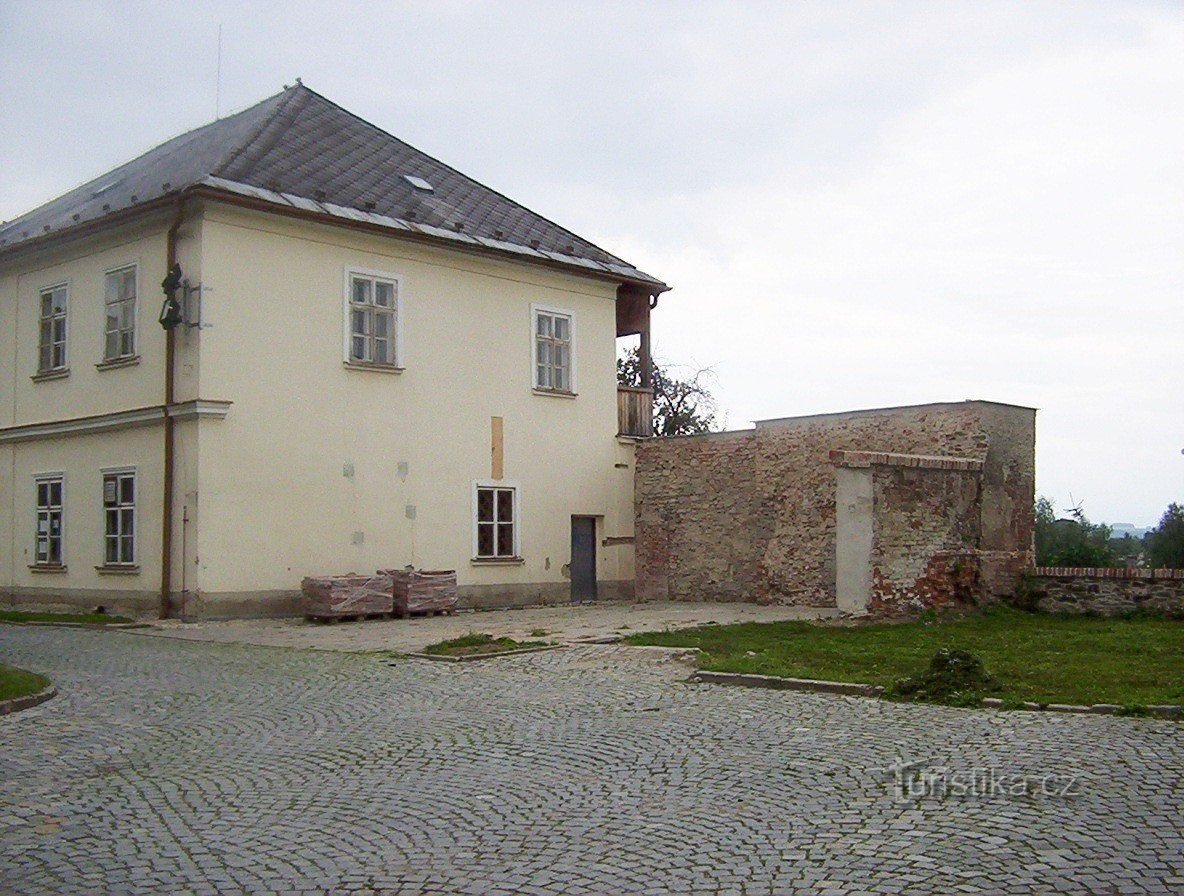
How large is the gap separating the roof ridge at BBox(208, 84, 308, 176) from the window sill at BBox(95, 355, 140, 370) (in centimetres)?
345

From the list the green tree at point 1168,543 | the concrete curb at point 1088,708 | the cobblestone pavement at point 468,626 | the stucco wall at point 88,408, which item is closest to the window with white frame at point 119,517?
the stucco wall at point 88,408

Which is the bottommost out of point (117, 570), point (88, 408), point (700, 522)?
point (117, 570)

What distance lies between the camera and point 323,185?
22578 millimetres

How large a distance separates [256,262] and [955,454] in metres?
11.7

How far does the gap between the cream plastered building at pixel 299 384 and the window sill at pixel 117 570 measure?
0.25 feet

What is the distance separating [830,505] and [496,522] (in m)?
6.55

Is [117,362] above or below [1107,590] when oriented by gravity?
above

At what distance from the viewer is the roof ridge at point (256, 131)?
21.1 meters

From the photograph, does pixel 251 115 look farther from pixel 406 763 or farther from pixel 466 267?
pixel 406 763

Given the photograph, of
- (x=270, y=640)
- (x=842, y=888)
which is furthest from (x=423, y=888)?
(x=270, y=640)

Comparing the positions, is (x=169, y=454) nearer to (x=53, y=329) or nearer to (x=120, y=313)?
(x=120, y=313)

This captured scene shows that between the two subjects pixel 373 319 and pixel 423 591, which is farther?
pixel 373 319

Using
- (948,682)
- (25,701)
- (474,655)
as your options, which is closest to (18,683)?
(25,701)

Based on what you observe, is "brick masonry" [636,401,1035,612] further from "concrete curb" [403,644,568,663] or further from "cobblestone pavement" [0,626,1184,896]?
"cobblestone pavement" [0,626,1184,896]
